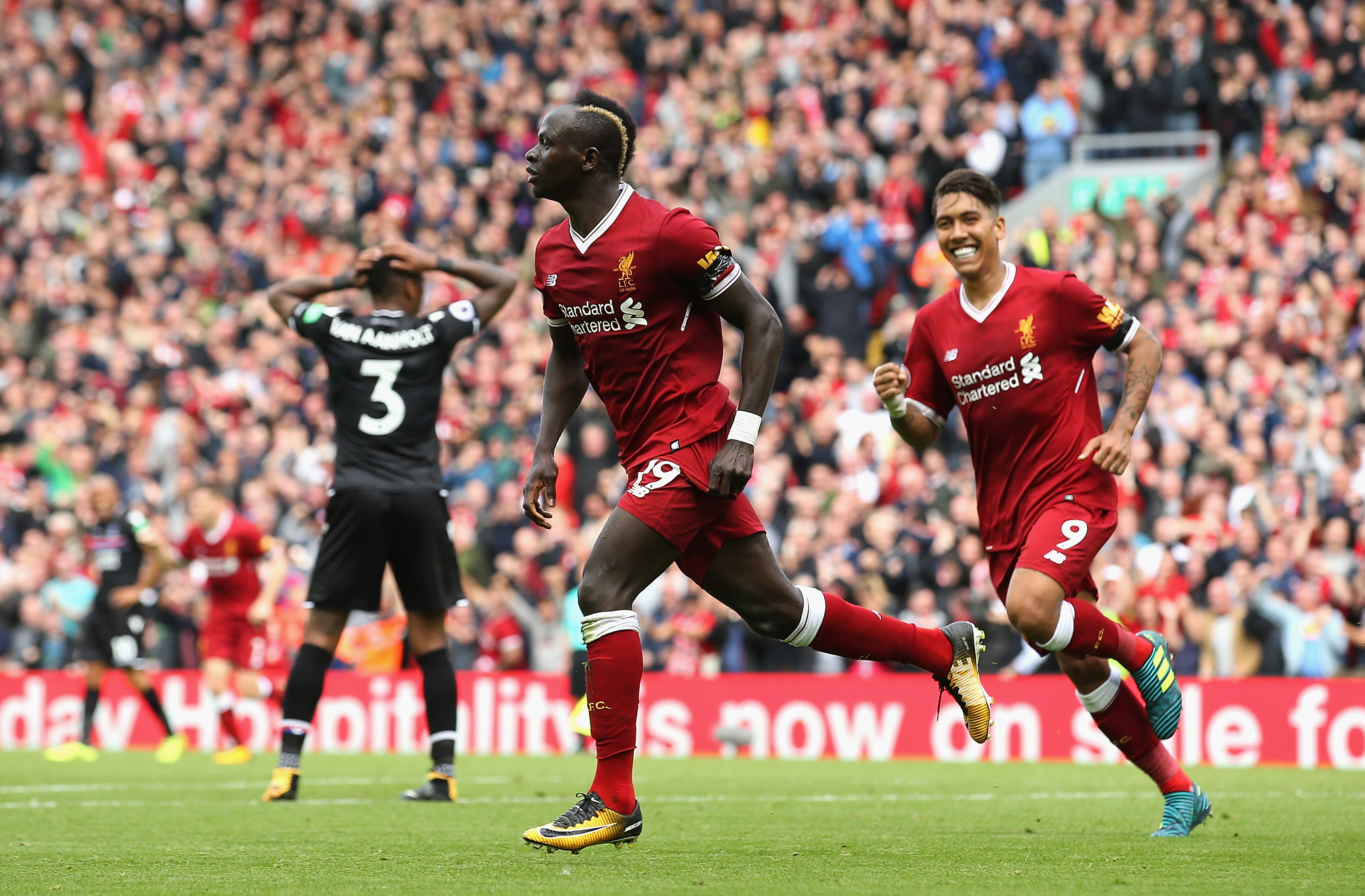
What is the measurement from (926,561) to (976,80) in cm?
680

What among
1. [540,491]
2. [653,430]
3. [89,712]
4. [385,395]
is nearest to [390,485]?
[385,395]

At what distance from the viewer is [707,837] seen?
A: 7289 mm

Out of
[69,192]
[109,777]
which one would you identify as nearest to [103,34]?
[69,192]

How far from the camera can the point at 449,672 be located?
30.3 feet

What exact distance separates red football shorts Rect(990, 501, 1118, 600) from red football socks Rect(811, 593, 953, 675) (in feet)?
1.62

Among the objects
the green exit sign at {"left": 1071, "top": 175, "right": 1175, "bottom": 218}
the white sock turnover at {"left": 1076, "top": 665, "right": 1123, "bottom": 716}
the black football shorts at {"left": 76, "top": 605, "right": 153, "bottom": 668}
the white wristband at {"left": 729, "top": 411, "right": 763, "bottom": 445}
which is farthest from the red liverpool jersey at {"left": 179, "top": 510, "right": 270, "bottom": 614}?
the green exit sign at {"left": 1071, "top": 175, "right": 1175, "bottom": 218}

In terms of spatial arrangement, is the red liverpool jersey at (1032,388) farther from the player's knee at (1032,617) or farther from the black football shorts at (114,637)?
the black football shorts at (114,637)

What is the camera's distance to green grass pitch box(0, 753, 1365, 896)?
18.7ft

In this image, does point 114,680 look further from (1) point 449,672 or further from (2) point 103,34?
(2) point 103,34

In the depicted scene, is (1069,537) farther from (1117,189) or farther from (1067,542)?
(1117,189)

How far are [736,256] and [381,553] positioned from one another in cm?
1192

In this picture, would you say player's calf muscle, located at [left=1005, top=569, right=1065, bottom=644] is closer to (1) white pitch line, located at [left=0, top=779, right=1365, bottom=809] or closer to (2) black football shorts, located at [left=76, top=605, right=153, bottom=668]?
(1) white pitch line, located at [left=0, top=779, right=1365, bottom=809]

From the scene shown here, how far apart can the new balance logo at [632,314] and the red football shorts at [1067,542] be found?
1.79 metres

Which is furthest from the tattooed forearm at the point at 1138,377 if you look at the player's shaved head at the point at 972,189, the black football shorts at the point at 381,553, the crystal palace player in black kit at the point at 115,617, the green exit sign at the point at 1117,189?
the green exit sign at the point at 1117,189
